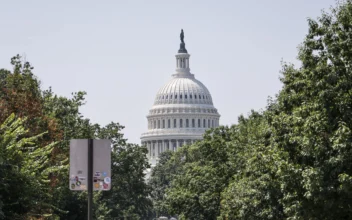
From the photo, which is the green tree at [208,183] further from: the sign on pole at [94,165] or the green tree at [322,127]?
the sign on pole at [94,165]

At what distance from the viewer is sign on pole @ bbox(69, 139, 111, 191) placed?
1616 cm

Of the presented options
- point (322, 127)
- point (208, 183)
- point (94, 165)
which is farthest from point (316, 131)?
point (208, 183)

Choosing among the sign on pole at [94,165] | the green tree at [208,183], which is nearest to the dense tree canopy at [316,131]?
the sign on pole at [94,165]

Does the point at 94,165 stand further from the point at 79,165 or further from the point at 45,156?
the point at 45,156

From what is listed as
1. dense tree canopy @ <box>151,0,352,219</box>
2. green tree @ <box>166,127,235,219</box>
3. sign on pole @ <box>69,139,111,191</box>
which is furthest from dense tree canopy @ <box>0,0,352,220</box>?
green tree @ <box>166,127,235,219</box>

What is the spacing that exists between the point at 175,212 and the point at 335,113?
47623 millimetres

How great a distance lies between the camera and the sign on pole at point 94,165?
16.2 meters

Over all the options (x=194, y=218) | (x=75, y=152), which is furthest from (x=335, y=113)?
(x=194, y=218)

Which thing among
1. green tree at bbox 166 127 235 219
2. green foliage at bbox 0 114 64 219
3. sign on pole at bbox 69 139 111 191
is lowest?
sign on pole at bbox 69 139 111 191

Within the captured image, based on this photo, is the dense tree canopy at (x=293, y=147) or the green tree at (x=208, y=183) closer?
the dense tree canopy at (x=293, y=147)

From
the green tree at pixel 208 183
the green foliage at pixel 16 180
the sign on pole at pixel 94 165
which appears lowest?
the sign on pole at pixel 94 165

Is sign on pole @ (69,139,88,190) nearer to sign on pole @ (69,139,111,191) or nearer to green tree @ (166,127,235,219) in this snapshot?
sign on pole @ (69,139,111,191)

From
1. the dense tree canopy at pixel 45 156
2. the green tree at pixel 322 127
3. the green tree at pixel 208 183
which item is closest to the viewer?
the green tree at pixel 322 127

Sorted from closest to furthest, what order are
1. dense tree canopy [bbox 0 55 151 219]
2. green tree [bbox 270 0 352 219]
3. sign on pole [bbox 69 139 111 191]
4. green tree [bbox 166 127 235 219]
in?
sign on pole [bbox 69 139 111 191] → green tree [bbox 270 0 352 219] → dense tree canopy [bbox 0 55 151 219] → green tree [bbox 166 127 235 219]
